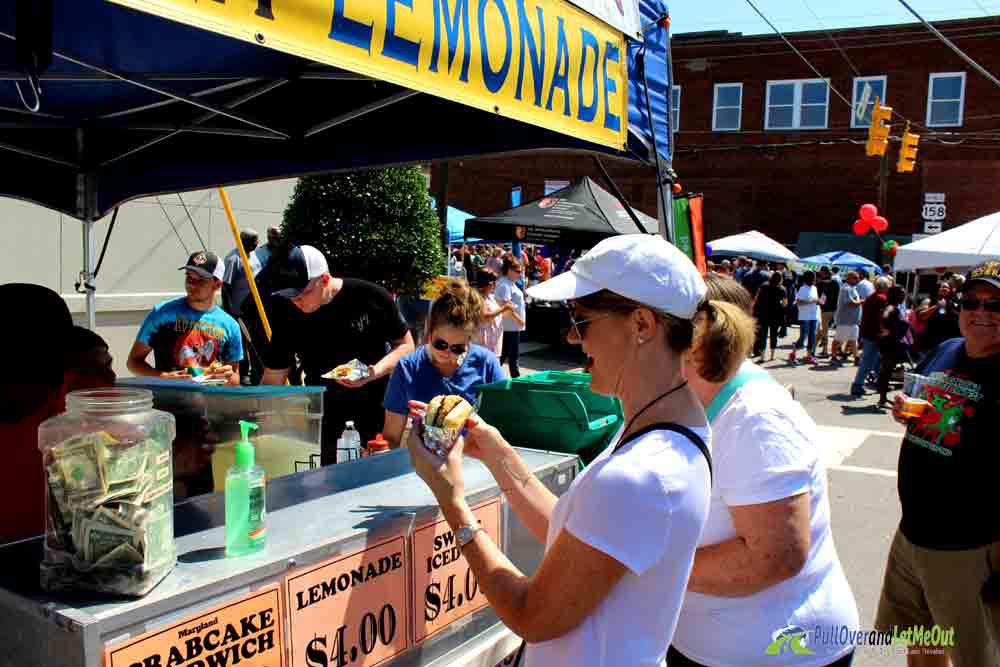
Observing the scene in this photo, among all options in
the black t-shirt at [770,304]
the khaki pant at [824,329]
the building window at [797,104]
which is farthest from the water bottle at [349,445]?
the building window at [797,104]

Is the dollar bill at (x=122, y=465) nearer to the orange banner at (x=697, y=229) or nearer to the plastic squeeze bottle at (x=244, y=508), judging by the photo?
the plastic squeeze bottle at (x=244, y=508)

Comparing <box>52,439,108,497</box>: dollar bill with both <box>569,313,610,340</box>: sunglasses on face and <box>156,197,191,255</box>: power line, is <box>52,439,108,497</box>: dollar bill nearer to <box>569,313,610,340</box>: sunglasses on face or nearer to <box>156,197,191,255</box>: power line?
<box>569,313,610,340</box>: sunglasses on face

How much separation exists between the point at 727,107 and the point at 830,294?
14.9m

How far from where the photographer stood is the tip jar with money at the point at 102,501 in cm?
149

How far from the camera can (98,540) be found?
58.9 inches

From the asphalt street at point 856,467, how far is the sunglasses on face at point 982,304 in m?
2.03

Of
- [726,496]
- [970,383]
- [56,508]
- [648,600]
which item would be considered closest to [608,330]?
[648,600]

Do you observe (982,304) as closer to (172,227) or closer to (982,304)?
(982,304)

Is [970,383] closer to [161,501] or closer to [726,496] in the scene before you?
[726,496]

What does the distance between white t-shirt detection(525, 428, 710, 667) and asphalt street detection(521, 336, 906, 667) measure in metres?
3.28

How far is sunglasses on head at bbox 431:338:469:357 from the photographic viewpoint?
3.56 meters

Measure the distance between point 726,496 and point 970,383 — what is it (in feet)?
5.87

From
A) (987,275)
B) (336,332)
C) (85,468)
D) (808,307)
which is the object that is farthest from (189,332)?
(808,307)

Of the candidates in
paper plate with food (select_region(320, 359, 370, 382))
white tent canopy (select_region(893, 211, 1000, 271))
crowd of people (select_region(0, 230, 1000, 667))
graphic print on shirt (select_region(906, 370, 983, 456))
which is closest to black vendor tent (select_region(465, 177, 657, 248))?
white tent canopy (select_region(893, 211, 1000, 271))
